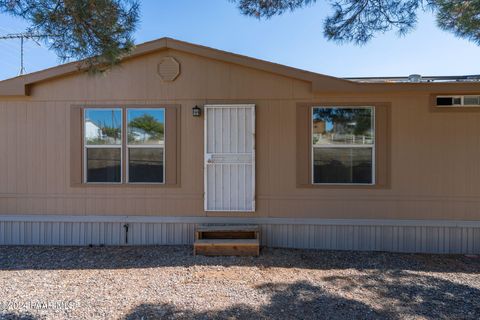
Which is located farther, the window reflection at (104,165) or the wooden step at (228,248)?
the window reflection at (104,165)

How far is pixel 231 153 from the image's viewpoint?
4980 millimetres

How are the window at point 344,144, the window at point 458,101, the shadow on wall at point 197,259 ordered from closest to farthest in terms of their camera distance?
1. the shadow on wall at point 197,259
2. the window at point 458,101
3. the window at point 344,144

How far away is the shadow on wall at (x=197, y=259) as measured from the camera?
4.29 metres

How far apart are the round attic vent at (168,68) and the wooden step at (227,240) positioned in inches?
97.7

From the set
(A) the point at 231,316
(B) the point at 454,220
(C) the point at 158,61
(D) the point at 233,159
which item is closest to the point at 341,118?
(D) the point at 233,159

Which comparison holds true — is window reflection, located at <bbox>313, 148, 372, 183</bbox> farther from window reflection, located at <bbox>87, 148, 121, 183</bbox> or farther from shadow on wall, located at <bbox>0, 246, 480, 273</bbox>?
window reflection, located at <bbox>87, 148, 121, 183</bbox>

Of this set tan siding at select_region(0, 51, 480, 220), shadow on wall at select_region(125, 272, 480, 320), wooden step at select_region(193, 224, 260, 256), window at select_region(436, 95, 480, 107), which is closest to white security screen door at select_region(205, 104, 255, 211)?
tan siding at select_region(0, 51, 480, 220)

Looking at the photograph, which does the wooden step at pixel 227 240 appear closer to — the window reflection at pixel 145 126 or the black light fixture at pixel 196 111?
the window reflection at pixel 145 126

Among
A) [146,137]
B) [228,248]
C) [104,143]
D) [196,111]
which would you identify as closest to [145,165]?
[146,137]

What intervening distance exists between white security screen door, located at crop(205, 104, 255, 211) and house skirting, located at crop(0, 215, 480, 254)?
18.3 inches

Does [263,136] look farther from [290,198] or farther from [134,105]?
[134,105]

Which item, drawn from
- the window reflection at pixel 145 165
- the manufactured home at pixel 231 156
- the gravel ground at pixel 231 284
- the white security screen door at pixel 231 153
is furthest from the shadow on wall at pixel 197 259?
the window reflection at pixel 145 165

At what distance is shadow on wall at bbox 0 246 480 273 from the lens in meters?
4.29

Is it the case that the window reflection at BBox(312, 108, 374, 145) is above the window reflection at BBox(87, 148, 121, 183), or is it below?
above
